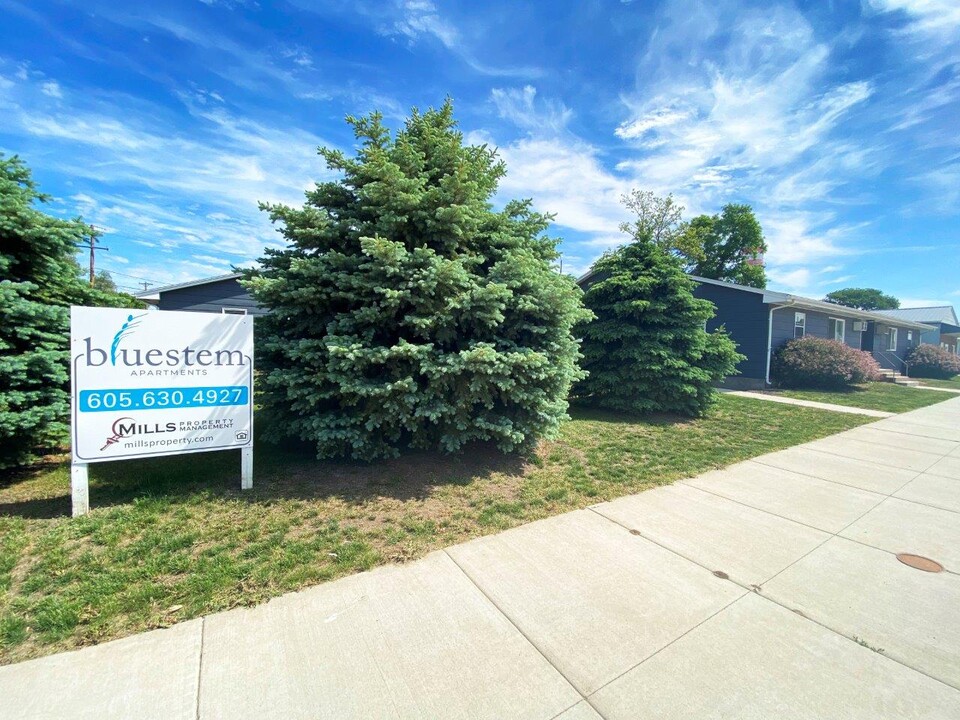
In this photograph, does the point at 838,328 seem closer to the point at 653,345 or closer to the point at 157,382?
the point at 653,345

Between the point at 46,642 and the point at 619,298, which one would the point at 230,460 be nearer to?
the point at 46,642

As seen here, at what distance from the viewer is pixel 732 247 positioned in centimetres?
3175

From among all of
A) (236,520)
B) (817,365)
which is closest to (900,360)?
(817,365)

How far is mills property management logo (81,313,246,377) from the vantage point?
11.4 feet

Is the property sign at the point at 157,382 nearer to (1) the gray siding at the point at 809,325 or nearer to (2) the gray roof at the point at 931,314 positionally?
(1) the gray siding at the point at 809,325

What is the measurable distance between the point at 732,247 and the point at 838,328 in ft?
50.1

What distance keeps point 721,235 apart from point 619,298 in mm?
28947

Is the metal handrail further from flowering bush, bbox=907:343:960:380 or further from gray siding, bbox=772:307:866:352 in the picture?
gray siding, bbox=772:307:866:352

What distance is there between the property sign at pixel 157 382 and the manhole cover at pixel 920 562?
5.43 metres

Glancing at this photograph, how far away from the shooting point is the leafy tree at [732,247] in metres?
30.7

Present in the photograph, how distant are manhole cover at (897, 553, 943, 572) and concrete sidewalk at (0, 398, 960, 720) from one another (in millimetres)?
75

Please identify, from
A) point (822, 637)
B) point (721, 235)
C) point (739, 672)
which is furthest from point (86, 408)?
point (721, 235)

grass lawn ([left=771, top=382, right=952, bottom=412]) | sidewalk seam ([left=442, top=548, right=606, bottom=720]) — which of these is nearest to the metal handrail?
grass lawn ([left=771, top=382, right=952, bottom=412])

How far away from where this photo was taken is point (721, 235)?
31.9 meters
